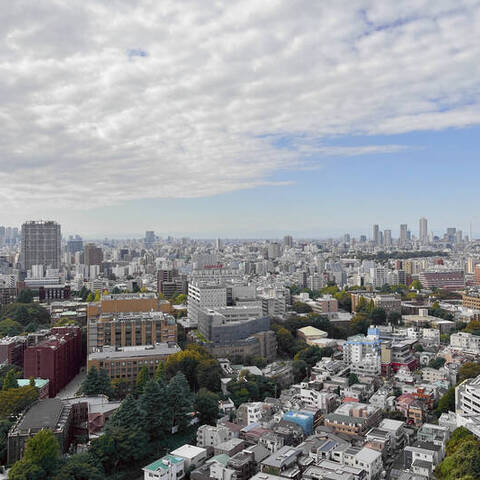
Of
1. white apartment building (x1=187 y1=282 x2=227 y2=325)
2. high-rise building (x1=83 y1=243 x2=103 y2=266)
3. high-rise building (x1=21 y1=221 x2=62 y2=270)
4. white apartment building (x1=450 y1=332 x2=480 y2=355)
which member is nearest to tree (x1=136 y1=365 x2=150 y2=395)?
white apartment building (x1=187 y1=282 x2=227 y2=325)

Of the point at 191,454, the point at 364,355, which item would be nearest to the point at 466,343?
the point at 364,355

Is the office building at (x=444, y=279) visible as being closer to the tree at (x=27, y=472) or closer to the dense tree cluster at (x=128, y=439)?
the dense tree cluster at (x=128, y=439)

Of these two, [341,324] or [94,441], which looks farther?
[341,324]

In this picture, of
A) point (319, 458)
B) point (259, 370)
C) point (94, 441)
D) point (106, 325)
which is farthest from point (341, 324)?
point (94, 441)

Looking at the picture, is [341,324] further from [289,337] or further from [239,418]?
[239,418]

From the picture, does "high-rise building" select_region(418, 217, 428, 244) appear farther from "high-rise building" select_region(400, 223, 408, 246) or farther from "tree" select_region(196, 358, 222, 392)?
"tree" select_region(196, 358, 222, 392)

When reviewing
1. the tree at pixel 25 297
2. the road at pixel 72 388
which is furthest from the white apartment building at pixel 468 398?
the tree at pixel 25 297
